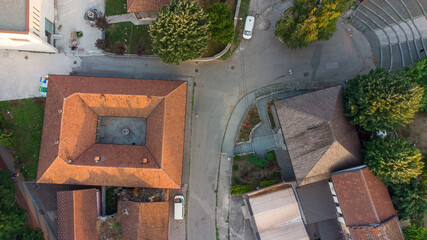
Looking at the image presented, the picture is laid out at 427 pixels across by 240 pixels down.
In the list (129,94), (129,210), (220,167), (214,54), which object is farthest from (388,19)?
(129,210)

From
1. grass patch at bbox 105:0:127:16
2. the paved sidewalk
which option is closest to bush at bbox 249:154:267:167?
grass patch at bbox 105:0:127:16

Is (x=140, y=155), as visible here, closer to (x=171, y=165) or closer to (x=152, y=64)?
(x=171, y=165)

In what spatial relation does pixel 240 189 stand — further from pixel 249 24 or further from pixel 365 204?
pixel 249 24

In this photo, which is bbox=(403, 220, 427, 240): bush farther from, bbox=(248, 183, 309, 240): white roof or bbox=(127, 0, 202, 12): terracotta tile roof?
bbox=(127, 0, 202, 12): terracotta tile roof

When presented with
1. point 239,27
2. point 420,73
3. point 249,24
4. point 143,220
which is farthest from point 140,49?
point 420,73

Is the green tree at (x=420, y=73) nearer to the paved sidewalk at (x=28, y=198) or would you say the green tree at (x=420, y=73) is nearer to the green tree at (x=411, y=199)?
the green tree at (x=411, y=199)

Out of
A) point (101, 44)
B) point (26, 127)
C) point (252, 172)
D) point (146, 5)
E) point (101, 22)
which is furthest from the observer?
point (26, 127)

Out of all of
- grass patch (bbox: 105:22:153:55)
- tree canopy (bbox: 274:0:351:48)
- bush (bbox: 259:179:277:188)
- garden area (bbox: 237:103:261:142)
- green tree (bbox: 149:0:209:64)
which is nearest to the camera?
tree canopy (bbox: 274:0:351:48)
